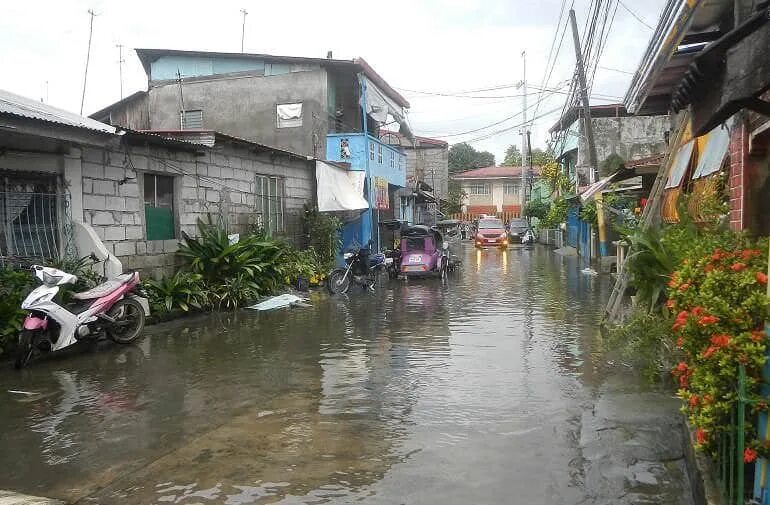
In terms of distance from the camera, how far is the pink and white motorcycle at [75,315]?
766cm

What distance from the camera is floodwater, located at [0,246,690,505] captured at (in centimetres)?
412

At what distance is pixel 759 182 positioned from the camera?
6012 millimetres

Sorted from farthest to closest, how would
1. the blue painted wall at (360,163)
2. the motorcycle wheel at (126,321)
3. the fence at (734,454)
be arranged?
1. the blue painted wall at (360,163)
2. the motorcycle wheel at (126,321)
3. the fence at (734,454)

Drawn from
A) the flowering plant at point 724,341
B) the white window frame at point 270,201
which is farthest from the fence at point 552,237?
the flowering plant at point 724,341

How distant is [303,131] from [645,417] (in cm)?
1749

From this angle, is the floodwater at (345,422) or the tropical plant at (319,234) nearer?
the floodwater at (345,422)

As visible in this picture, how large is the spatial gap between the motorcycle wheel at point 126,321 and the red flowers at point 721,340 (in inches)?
306

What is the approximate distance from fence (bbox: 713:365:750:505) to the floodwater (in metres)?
0.72

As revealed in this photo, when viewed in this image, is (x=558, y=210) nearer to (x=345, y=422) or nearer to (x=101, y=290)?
(x=101, y=290)

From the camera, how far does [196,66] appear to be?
2228cm

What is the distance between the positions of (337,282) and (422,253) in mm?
3518

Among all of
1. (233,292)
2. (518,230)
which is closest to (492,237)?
(518,230)

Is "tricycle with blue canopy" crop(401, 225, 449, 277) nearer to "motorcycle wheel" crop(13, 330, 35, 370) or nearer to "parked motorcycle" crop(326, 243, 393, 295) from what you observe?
"parked motorcycle" crop(326, 243, 393, 295)

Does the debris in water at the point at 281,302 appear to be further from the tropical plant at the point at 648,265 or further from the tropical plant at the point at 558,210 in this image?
the tropical plant at the point at 558,210
